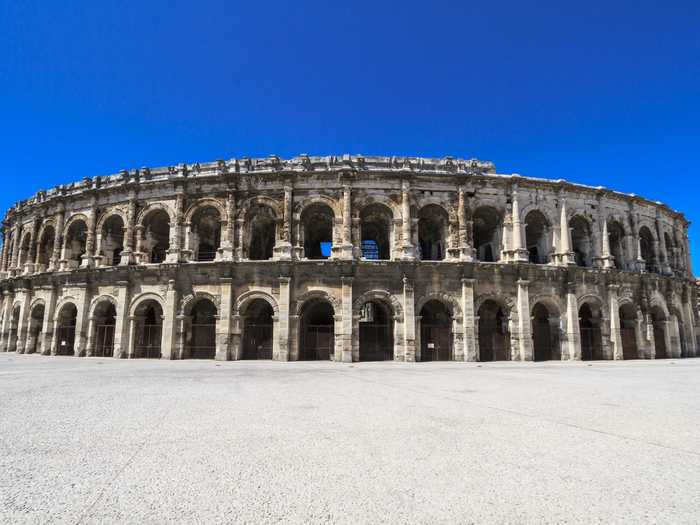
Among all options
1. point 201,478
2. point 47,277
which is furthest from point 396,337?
point 47,277

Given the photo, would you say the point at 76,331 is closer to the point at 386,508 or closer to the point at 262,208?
the point at 262,208

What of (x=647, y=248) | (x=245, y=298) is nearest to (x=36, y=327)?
(x=245, y=298)

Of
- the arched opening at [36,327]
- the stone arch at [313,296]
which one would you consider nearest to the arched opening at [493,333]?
the stone arch at [313,296]

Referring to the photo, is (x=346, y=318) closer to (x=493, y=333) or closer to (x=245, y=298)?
(x=245, y=298)

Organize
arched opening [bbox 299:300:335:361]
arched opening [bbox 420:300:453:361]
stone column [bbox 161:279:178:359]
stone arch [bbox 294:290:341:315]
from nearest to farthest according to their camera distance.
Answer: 1. stone arch [bbox 294:290:341:315]
2. stone column [bbox 161:279:178:359]
3. arched opening [bbox 299:300:335:361]
4. arched opening [bbox 420:300:453:361]

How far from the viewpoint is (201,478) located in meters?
3.17

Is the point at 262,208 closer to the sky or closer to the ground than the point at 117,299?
closer to the sky

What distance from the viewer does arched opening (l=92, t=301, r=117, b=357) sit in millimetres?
19203

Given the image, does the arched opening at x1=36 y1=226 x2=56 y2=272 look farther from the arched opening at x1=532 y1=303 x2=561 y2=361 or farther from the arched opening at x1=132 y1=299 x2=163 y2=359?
the arched opening at x1=532 y1=303 x2=561 y2=361

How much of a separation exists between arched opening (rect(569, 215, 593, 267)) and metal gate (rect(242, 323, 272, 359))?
16980 mm

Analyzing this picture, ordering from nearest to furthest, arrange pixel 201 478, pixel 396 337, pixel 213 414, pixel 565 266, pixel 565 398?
pixel 201 478
pixel 213 414
pixel 565 398
pixel 396 337
pixel 565 266

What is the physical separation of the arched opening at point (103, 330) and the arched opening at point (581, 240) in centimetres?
2512

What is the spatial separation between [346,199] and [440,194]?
4.77m

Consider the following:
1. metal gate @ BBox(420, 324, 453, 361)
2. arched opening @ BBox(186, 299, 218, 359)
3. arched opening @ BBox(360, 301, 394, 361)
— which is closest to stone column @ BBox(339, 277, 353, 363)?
arched opening @ BBox(360, 301, 394, 361)
